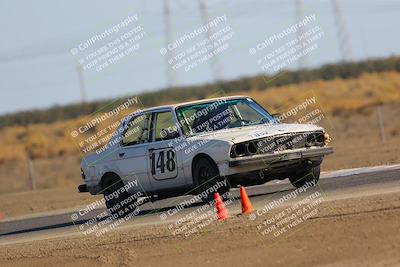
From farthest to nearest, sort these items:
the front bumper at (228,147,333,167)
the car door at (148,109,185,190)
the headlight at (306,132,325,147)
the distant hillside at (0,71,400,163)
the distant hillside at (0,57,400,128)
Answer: the distant hillside at (0,57,400,128) < the distant hillside at (0,71,400,163) < the car door at (148,109,185,190) < the headlight at (306,132,325,147) < the front bumper at (228,147,333,167)

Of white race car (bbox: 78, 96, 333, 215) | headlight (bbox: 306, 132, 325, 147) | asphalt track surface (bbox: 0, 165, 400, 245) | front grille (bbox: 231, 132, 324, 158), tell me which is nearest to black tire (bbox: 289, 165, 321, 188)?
white race car (bbox: 78, 96, 333, 215)

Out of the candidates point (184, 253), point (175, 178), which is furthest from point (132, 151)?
point (184, 253)

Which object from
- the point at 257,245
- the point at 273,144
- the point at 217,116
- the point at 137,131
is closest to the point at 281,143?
the point at 273,144

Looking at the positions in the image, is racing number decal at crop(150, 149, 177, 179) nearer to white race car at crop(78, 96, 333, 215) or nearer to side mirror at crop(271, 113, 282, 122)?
white race car at crop(78, 96, 333, 215)

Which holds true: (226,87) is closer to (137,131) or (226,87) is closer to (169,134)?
(137,131)

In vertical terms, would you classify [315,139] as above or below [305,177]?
above

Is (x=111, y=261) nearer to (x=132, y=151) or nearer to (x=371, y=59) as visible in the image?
(x=132, y=151)

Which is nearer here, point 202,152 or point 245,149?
point 245,149

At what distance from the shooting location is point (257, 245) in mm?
11055

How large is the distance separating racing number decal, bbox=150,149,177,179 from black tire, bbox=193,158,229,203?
0.52m

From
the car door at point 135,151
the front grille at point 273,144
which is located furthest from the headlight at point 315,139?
the car door at point 135,151

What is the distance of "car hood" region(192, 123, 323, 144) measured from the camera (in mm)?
14430

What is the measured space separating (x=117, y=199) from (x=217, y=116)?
6.64ft

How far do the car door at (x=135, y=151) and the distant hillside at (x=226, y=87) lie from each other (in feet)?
155
